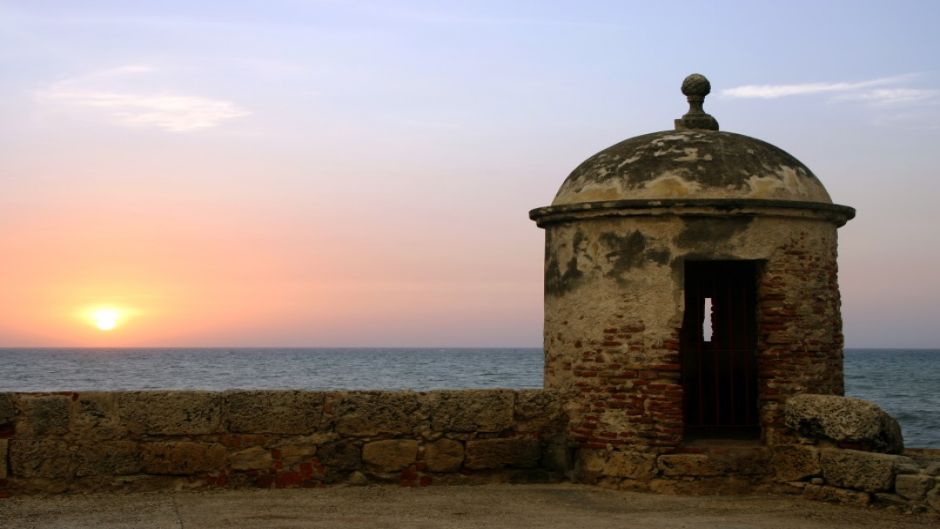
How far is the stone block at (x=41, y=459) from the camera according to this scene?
24.8ft

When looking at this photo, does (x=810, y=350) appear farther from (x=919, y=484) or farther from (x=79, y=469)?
(x=79, y=469)

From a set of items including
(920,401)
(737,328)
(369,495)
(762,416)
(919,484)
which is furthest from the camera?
(920,401)

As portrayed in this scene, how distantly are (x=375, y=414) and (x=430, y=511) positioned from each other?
44.0 inches

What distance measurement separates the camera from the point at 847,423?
777 centimetres

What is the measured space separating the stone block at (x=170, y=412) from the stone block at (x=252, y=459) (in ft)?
Result: 0.80

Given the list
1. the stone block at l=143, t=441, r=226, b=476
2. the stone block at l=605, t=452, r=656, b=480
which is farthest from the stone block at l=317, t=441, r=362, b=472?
the stone block at l=605, t=452, r=656, b=480

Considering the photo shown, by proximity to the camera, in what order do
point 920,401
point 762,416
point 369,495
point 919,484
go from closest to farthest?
point 919,484
point 369,495
point 762,416
point 920,401

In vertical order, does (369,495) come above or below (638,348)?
below

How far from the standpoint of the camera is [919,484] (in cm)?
730

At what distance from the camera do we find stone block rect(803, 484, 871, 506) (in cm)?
757

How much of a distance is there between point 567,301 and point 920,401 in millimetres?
37665

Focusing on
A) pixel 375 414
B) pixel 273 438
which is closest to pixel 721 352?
pixel 375 414

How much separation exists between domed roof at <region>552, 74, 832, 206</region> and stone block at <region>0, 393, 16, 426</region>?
4.34 metres

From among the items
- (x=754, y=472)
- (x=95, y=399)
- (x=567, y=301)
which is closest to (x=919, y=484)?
(x=754, y=472)
